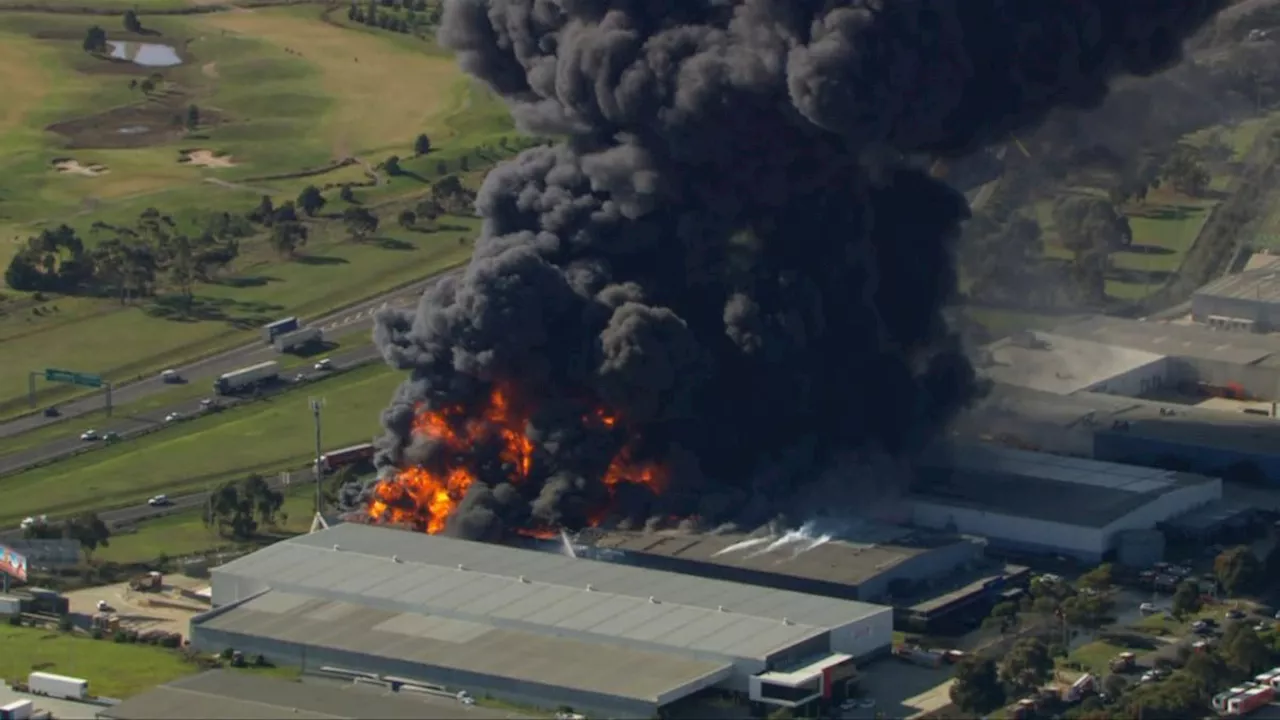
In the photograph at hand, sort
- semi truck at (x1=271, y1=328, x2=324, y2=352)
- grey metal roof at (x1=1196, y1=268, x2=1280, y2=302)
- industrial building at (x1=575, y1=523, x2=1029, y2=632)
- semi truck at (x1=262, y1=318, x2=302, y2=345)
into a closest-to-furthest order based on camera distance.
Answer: industrial building at (x1=575, y1=523, x2=1029, y2=632) → semi truck at (x1=271, y1=328, x2=324, y2=352) → semi truck at (x1=262, y1=318, x2=302, y2=345) → grey metal roof at (x1=1196, y1=268, x2=1280, y2=302)

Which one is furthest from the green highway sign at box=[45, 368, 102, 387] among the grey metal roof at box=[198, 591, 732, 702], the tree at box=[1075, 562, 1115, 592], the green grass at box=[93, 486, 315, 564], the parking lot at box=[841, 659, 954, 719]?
the parking lot at box=[841, 659, 954, 719]

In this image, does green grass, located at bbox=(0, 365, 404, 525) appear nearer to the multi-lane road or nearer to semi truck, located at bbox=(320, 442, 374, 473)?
the multi-lane road

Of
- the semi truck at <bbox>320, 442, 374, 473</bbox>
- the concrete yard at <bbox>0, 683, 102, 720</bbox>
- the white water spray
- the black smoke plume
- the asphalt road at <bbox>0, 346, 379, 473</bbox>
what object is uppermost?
the black smoke plume

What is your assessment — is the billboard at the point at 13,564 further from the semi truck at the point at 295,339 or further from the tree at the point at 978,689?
the semi truck at the point at 295,339

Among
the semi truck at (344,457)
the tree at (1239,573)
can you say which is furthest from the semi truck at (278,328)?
the tree at (1239,573)

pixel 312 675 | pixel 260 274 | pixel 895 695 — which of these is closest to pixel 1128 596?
pixel 895 695
